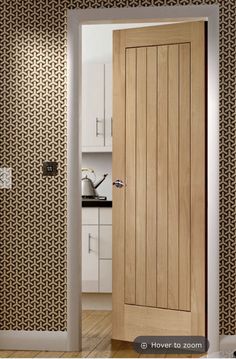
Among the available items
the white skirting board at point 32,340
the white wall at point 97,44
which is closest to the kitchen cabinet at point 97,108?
the white wall at point 97,44

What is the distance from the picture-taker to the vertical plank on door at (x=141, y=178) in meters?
4.60

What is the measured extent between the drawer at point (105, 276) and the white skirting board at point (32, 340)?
156cm

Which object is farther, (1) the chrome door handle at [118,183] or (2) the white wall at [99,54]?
(2) the white wall at [99,54]

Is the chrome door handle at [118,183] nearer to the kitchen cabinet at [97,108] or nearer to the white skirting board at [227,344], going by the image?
the white skirting board at [227,344]

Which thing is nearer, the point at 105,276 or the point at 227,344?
the point at 227,344

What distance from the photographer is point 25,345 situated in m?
4.44

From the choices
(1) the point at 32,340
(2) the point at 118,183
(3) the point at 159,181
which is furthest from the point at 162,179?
(1) the point at 32,340

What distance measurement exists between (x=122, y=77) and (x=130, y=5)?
489 mm

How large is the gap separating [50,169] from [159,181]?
2.33 ft

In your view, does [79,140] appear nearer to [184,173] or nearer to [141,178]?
[141,178]

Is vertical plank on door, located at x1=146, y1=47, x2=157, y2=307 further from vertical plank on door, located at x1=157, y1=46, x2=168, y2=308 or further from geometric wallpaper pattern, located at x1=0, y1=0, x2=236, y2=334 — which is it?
geometric wallpaper pattern, located at x1=0, y1=0, x2=236, y2=334

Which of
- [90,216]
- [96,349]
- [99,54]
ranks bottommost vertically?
[96,349]

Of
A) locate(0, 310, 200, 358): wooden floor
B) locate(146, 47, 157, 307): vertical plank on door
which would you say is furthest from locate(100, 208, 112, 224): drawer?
locate(146, 47, 157, 307): vertical plank on door

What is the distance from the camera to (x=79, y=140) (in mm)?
4422
